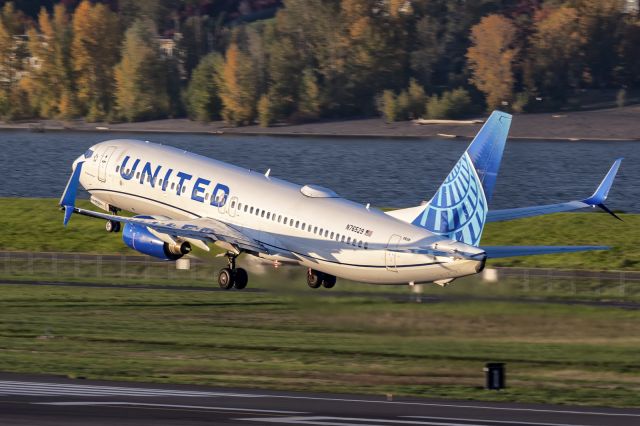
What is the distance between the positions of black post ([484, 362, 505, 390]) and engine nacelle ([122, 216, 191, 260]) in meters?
28.7

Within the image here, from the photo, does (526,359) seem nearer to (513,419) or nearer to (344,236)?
(344,236)

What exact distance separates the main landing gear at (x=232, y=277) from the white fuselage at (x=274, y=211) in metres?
3.52

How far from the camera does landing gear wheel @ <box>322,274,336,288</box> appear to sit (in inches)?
2908

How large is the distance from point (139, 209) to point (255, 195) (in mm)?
9875

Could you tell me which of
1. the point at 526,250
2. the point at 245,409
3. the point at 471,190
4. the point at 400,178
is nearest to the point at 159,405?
the point at 245,409

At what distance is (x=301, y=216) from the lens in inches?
2771

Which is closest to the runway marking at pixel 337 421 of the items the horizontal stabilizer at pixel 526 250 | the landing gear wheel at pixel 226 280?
the horizontal stabilizer at pixel 526 250

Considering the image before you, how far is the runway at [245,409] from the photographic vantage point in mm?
40906

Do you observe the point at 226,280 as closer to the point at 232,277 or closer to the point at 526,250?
the point at 232,277

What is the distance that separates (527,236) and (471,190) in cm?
4183

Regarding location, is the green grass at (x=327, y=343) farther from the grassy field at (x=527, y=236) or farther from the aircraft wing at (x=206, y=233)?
the grassy field at (x=527, y=236)

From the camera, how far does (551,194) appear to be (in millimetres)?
162625

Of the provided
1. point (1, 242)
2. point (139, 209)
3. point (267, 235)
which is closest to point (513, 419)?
point (267, 235)

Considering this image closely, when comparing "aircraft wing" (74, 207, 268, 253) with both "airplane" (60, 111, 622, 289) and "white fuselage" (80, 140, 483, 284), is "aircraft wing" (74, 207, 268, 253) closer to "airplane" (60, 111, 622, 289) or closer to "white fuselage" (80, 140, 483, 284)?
"airplane" (60, 111, 622, 289)
